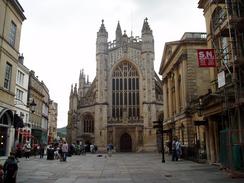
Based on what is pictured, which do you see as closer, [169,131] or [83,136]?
[169,131]

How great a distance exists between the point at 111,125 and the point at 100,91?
6.73 metres

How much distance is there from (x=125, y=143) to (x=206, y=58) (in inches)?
1581

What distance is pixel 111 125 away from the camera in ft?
176

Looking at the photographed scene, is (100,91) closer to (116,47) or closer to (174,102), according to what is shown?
(116,47)

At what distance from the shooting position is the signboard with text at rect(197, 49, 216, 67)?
55.0 ft

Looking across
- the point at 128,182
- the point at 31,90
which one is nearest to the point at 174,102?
the point at 31,90

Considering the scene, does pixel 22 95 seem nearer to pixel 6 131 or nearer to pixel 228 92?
pixel 6 131

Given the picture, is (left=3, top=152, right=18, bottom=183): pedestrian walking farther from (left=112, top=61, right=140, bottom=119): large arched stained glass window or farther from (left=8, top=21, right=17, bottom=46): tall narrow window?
(left=112, top=61, right=140, bottom=119): large arched stained glass window

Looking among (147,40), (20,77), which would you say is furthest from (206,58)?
(147,40)

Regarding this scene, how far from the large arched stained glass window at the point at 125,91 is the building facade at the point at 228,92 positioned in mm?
33752

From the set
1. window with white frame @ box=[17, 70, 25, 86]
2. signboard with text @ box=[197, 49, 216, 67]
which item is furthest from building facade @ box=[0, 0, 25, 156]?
window with white frame @ box=[17, 70, 25, 86]

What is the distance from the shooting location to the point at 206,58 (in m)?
16.8

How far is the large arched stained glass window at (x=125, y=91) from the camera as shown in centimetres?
5556

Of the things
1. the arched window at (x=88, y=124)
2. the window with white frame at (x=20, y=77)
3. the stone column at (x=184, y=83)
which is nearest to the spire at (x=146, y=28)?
the arched window at (x=88, y=124)
